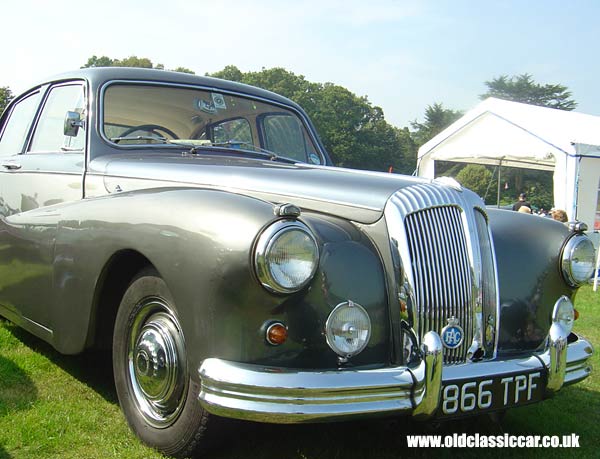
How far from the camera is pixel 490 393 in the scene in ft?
7.88

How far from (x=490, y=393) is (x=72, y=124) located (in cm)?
268

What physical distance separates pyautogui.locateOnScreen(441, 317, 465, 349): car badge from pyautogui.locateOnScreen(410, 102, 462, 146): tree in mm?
54246

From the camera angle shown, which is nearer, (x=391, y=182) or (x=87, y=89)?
(x=391, y=182)

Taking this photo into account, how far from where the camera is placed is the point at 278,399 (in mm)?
2074

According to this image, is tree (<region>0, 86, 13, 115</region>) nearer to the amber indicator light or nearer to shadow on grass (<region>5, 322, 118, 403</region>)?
shadow on grass (<region>5, 322, 118, 403</region>)

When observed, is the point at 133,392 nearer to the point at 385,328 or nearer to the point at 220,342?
the point at 220,342

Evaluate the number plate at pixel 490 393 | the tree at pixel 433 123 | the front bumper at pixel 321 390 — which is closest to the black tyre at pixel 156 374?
the front bumper at pixel 321 390

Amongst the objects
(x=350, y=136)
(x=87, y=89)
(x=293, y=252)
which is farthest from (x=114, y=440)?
(x=350, y=136)

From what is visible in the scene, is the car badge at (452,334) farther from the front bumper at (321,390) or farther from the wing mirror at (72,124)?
the wing mirror at (72,124)

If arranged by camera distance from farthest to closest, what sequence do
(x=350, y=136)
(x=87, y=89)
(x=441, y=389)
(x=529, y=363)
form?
1. (x=350, y=136)
2. (x=87, y=89)
3. (x=529, y=363)
4. (x=441, y=389)

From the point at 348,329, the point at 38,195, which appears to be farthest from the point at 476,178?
the point at 348,329

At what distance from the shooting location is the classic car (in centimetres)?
217

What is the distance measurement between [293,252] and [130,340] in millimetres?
973

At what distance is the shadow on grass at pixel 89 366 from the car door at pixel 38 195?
1.22 feet
